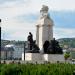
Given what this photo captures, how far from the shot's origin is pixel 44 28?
40.0 meters

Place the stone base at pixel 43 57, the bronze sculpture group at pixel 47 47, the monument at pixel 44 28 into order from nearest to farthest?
the stone base at pixel 43 57, the bronze sculpture group at pixel 47 47, the monument at pixel 44 28

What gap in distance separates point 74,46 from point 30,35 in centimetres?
6455

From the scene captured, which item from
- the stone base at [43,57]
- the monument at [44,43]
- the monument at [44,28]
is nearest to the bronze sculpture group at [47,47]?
the monument at [44,43]

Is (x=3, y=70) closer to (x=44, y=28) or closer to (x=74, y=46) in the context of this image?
(x=44, y=28)

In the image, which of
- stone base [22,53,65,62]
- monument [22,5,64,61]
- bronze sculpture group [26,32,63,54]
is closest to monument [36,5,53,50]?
monument [22,5,64,61]

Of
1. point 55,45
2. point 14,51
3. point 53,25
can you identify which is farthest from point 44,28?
point 14,51

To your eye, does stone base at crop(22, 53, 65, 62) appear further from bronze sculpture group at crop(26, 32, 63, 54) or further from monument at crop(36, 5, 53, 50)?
monument at crop(36, 5, 53, 50)

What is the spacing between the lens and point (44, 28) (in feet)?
131

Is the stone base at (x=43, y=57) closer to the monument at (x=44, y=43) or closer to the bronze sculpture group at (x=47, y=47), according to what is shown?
the monument at (x=44, y=43)

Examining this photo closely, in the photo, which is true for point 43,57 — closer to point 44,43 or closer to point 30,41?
point 44,43

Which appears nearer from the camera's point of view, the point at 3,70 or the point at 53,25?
the point at 3,70

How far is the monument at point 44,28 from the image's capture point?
39.9m

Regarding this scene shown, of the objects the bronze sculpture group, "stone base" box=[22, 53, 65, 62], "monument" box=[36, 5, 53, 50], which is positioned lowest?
"stone base" box=[22, 53, 65, 62]

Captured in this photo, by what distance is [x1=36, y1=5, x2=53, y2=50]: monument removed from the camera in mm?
39875
